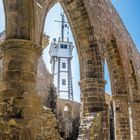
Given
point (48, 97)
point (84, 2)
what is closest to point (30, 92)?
point (84, 2)

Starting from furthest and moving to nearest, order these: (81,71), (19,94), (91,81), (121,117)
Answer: (121,117)
(81,71)
(91,81)
(19,94)

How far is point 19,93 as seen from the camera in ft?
14.8

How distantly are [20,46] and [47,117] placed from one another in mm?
5249

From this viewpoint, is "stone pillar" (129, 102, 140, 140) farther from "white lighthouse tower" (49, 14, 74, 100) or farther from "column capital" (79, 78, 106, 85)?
"white lighthouse tower" (49, 14, 74, 100)

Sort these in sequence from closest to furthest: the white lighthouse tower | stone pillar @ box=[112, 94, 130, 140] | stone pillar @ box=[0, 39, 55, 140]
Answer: stone pillar @ box=[0, 39, 55, 140]
stone pillar @ box=[112, 94, 130, 140]
the white lighthouse tower

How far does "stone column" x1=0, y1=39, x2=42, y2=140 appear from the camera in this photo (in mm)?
4234

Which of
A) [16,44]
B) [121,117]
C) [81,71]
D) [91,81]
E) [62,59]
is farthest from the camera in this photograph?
[62,59]

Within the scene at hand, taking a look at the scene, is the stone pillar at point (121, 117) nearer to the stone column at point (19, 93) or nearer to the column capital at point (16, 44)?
the stone column at point (19, 93)

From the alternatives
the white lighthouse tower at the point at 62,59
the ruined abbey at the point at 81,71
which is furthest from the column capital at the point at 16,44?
the white lighthouse tower at the point at 62,59

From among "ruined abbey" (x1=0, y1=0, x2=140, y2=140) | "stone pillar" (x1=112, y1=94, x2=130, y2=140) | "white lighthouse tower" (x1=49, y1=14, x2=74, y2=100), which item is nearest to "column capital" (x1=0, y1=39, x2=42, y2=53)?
"ruined abbey" (x1=0, y1=0, x2=140, y2=140)

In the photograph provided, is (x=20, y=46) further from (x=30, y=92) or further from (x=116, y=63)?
(x=116, y=63)

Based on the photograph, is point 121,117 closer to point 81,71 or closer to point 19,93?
point 81,71

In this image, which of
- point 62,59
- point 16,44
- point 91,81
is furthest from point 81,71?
point 62,59

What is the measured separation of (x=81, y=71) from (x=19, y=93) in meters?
3.19
